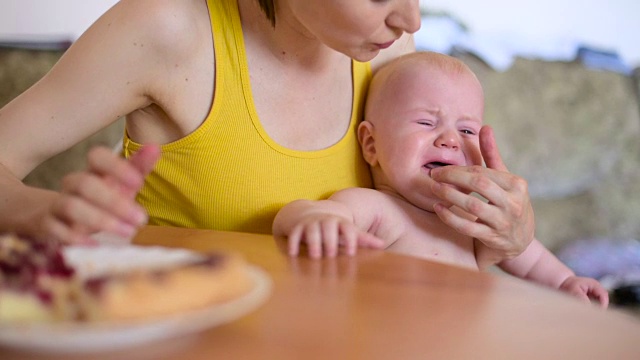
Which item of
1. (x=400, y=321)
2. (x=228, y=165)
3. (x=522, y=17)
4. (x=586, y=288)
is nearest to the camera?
(x=400, y=321)

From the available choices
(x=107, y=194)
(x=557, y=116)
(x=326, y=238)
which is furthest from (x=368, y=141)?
(x=557, y=116)

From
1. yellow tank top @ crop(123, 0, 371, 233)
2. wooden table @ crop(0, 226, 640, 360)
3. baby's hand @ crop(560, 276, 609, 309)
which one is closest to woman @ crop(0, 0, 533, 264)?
yellow tank top @ crop(123, 0, 371, 233)

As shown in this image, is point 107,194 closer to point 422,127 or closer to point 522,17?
point 422,127

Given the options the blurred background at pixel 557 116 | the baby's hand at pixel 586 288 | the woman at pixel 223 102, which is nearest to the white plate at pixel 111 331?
the woman at pixel 223 102

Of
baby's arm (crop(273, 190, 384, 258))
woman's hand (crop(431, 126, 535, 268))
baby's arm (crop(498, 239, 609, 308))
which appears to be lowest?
baby's arm (crop(498, 239, 609, 308))

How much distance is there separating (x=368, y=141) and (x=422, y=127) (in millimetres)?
106

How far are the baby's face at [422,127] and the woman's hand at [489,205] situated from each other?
0.10 m

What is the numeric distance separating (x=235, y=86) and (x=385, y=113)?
291mm

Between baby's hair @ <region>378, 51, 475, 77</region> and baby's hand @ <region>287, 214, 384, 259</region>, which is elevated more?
baby's hair @ <region>378, 51, 475, 77</region>

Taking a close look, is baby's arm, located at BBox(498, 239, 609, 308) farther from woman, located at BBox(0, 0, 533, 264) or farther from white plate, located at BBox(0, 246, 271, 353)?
white plate, located at BBox(0, 246, 271, 353)

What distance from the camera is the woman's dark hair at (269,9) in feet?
3.98

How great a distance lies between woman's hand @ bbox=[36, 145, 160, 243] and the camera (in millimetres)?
639

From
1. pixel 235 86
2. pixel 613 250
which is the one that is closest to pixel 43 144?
pixel 235 86

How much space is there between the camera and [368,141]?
136 centimetres
